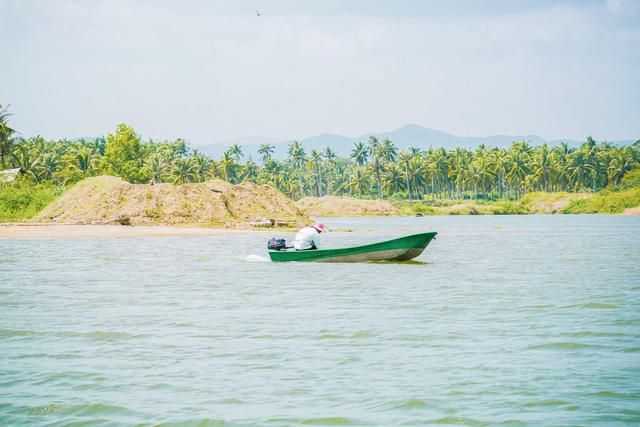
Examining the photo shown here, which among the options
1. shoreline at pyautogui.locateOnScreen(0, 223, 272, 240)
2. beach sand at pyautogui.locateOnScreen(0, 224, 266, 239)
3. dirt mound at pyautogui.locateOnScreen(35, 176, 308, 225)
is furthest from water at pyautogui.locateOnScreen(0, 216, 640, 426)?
dirt mound at pyautogui.locateOnScreen(35, 176, 308, 225)

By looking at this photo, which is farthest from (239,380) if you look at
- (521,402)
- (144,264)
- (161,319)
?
(144,264)

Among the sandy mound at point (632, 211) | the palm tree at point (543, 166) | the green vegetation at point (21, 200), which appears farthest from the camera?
the palm tree at point (543, 166)

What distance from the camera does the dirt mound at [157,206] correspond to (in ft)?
231

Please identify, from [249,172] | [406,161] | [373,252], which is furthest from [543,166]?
[373,252]

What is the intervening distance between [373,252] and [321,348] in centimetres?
1893

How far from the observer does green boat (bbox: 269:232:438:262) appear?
33.4 m

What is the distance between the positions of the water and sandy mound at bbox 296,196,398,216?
399 feet

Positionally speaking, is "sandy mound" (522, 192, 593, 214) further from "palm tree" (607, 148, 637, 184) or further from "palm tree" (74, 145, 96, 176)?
"palm tree" (74, 145, 96, 176)

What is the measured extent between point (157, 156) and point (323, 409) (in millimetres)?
137393

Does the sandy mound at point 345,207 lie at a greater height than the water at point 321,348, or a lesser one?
greater

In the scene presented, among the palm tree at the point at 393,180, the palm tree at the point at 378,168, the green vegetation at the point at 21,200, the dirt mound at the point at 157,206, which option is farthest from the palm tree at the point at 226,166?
the dirt mound at the point at 157,206

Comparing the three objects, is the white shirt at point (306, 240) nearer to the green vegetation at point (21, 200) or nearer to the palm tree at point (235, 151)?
the green vegetation at point (21, 200)

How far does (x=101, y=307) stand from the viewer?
20.8m

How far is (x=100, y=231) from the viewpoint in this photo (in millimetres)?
61156
